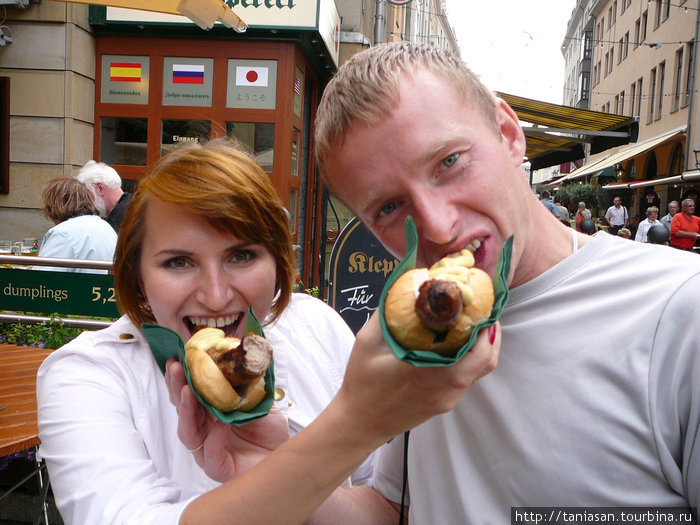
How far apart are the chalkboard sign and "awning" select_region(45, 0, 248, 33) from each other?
1777 mm

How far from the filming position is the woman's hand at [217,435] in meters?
1.24

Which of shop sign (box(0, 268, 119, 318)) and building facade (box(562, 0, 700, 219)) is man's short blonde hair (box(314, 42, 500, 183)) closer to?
shop sign (box(0, 268, 119, 318))

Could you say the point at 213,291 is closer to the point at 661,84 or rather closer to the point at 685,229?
the point at 685,229

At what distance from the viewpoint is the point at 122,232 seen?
5.75 ft

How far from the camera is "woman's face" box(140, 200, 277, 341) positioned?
5.08ft

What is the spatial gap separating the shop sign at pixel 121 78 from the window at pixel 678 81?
2394cm

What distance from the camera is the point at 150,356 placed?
172cm

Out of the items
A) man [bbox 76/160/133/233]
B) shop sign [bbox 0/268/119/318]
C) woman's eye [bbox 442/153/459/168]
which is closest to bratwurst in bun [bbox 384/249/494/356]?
woman's eye [bbox 442/153/459/168]

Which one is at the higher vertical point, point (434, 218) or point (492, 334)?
point (434, 218)

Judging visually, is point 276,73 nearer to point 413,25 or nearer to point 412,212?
point 412,212

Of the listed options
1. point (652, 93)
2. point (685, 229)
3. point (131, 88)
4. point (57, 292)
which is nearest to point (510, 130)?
point (57, 292)

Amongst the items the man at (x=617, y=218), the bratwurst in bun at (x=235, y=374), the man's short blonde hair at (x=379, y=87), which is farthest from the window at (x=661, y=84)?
the bratwurst in bun at (x=235, y=374)

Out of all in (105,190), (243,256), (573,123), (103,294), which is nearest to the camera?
(243,256)

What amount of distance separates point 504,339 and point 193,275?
0.80 meters
